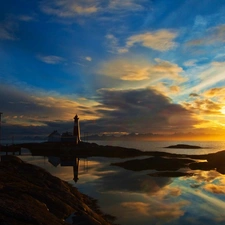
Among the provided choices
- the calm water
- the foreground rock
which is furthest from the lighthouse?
the foreground rock

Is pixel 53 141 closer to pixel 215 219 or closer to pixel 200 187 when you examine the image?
pixel 200 187

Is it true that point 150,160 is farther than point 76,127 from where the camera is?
No

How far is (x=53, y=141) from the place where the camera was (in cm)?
10681

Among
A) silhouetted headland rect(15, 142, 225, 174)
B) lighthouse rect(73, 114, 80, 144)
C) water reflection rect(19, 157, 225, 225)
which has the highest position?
lighthouse rect(73, 114, 80, 144)

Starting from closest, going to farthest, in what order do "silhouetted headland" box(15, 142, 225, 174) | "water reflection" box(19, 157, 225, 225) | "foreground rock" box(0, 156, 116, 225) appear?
"foreground rock" box(0, 156, 116, 225), "water reflection" box(19, 157, 225, 225), "silhouetted headland" box(15, 142, 225, 174)

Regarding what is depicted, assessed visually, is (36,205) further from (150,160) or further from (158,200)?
(150,160)

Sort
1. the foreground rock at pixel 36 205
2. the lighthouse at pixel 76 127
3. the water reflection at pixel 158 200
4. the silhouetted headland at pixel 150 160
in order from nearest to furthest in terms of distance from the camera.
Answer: the foreground rock at pixel 36 205
the water reflection at pixel 158 200
the silhouetted headland at pixel 150 160
the lighthouse at pixel 76 127

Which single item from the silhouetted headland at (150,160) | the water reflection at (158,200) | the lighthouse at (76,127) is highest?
the lighthouse at (76,127)

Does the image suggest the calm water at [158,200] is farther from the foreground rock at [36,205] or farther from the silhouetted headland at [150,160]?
the silhouetted headland at [150,160]

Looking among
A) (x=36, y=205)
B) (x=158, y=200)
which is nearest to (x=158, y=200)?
(x=158, y=200)

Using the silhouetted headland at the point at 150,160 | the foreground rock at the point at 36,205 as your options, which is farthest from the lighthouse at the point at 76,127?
the foreground rock at the point at 36,205

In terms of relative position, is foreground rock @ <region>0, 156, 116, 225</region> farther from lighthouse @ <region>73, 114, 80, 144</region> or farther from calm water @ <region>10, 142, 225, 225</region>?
lighthouse @ <region>73, 114, 80, 144</region>

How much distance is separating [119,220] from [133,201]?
5.38 meters

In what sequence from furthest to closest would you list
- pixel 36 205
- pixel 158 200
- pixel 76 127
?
pixel 76 127
pixel 158 200
pixel 36 205
